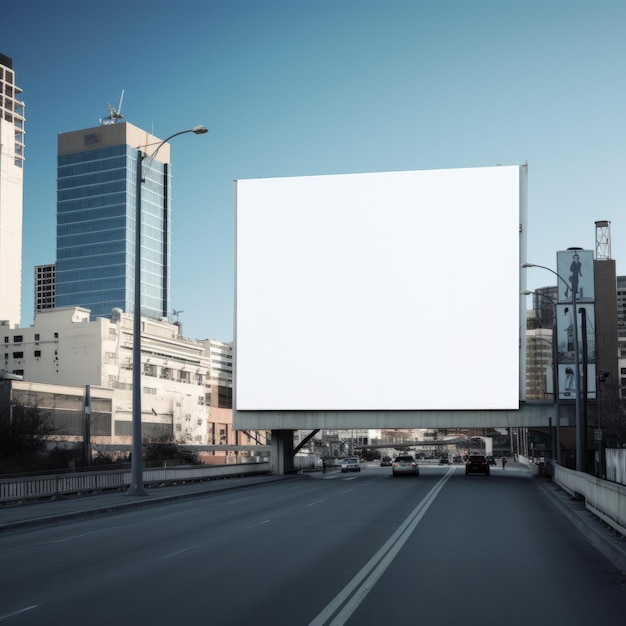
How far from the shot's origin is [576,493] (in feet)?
101

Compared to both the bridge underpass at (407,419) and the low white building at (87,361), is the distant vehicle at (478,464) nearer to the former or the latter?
the bridge underpass at (407,419)

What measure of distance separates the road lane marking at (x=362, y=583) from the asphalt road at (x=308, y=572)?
0.02 meters

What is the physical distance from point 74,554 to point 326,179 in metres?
46.7

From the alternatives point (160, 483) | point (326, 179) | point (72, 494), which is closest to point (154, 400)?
point (326, 179)

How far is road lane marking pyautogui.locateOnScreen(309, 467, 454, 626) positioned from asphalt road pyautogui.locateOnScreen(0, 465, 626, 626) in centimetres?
2

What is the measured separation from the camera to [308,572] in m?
12.7

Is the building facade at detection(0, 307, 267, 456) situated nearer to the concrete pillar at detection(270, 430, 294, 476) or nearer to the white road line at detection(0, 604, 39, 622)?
the concrete pillar at detection(270, 430, 294, 476)

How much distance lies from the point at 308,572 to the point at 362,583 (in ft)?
4.19

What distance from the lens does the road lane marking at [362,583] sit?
30.7ft

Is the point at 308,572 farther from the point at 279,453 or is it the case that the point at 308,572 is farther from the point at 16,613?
the point at 279,453

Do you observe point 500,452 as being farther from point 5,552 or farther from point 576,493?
point 5,552

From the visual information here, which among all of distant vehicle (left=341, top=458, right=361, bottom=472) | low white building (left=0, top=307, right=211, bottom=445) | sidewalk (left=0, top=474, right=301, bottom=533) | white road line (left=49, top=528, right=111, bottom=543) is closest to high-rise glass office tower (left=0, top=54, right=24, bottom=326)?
low white building (left=0, top=307, right=211, bottom=445)

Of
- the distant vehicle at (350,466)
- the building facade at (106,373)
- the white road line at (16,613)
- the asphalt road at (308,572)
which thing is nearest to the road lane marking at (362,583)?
the asphalt road at (308,572)

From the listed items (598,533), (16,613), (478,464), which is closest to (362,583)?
(16,613)
